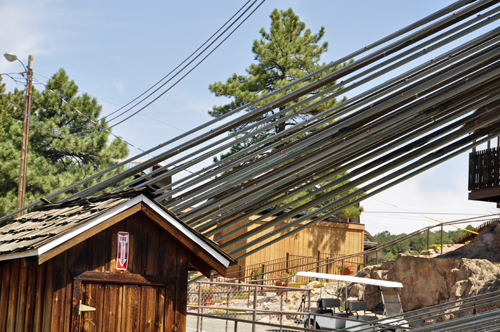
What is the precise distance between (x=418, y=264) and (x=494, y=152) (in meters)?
4.87

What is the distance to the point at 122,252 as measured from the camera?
7.11 metres

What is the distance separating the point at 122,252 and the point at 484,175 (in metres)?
15.6

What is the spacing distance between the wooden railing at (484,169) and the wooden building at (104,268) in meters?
14.2

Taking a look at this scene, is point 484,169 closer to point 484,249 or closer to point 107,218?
point 484,249

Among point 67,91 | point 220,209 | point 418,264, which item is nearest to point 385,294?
point 418,264

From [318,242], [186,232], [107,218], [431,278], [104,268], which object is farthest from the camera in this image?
[318,242]

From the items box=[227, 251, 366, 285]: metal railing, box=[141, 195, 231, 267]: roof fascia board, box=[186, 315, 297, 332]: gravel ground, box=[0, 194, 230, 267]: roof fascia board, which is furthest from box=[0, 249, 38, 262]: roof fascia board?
box=[227, 251, 366, 285]: metal railing

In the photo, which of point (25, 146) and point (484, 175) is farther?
point (25, 146)

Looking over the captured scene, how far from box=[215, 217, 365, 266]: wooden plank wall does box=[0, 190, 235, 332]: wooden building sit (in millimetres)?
19716

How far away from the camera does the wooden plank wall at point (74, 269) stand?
262 inches

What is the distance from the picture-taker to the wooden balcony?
61.4ft

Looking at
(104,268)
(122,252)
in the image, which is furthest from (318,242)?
(104,268)

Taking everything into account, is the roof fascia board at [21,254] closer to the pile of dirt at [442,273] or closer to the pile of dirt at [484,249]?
the pile of dirt at [442,273]

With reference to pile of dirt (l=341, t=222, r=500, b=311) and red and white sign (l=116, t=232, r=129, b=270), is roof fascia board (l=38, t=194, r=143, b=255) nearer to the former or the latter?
red and white sign (l=116, t=232, r=129, b=270)
